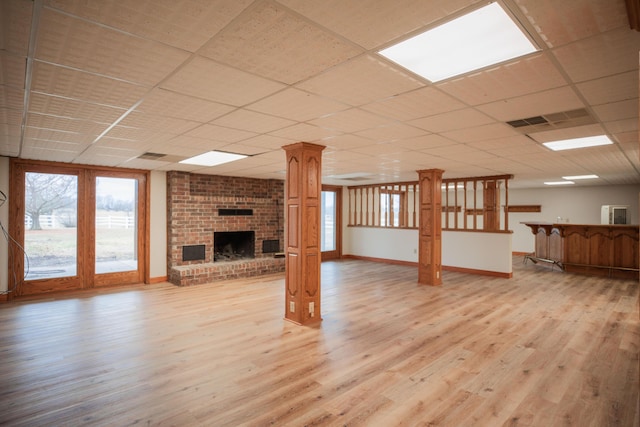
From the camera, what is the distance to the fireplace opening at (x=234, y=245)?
8.28 m

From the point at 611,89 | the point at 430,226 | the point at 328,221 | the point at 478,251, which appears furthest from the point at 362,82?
the point at 328,221

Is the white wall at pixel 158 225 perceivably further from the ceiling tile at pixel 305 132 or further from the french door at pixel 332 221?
the french door at pixel 332 221

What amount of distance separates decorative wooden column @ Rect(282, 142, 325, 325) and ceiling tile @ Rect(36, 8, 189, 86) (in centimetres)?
225

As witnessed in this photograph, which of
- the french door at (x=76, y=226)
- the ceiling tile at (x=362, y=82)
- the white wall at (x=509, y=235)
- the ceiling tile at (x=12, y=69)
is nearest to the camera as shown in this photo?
the ceiling tile at (x=12, y=69)

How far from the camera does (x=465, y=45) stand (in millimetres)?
1776

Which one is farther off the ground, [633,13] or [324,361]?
[633,13]

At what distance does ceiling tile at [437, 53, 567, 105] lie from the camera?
198 centimetres

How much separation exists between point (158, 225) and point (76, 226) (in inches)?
56.5

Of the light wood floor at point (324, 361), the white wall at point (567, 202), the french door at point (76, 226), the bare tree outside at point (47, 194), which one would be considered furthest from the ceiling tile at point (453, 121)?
the white wall at point (567, 202)

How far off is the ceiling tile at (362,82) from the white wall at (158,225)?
5.91 m

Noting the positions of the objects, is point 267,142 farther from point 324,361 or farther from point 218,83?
point 324,361

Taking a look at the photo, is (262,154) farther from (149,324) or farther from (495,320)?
(495,320)

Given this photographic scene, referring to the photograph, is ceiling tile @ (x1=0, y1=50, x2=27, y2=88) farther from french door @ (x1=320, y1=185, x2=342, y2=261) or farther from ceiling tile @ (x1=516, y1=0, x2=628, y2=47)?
french door @ (x1=320, y1=185, x2=342, y2=261)

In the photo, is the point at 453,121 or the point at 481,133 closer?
the point at 453,121
